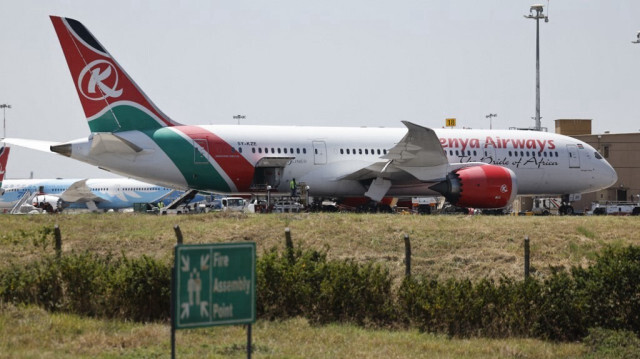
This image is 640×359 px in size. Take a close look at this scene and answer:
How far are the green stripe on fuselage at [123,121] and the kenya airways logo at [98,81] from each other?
2.19 feet

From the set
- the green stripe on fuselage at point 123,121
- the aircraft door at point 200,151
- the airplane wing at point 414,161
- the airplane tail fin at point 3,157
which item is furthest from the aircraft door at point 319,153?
the airplane tail fin at point 3,157

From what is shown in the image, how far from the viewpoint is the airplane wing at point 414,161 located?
35.3 meters

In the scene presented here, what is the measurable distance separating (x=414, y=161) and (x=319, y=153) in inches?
153

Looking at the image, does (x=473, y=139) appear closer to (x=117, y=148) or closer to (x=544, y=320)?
(x=117, y=148)

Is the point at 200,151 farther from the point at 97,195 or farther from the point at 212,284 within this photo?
the point at 97,195

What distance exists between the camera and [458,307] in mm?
15336

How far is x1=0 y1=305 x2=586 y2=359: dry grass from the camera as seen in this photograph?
1262 cm

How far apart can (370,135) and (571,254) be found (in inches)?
705

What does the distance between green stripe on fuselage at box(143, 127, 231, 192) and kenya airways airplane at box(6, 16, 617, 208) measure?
0.04 meters

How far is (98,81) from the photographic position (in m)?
33.6

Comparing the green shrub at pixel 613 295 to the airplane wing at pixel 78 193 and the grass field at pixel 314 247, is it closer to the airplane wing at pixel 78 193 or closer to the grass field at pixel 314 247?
the grass field at pixel 314 247

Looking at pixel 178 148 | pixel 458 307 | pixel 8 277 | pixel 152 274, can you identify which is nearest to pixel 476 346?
pixel 458 307

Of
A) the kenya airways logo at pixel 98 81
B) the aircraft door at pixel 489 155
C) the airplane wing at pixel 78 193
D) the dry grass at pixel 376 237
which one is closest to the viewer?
the dry grass at pixel 376 237

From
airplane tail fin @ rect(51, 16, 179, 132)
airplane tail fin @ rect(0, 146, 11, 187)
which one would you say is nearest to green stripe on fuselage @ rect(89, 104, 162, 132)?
airplane tail fin @ rect(51, 16, 179, 132)
